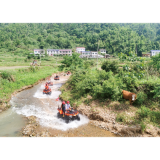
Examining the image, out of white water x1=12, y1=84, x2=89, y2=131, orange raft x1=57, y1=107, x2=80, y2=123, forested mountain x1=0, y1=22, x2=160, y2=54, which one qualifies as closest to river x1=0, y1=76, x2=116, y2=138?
white water x1=12, y1=84, x2=89, y2=131

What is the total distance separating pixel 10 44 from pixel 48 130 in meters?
56.8

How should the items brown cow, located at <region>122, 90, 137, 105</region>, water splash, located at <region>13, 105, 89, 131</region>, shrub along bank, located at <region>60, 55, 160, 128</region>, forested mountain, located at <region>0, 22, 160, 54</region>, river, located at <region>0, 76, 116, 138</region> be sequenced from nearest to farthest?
river, located at <region>0, 76, 116, 138</region> < shrub along bank, located at <region>60, 55, 160, 128</region> < water splash, located at <region>13, 105, 89, 131</region> < brown cow, located at <region>122, 90, 137, 105</region> < forested mountain, located at <region>0, 22, 160, 54</region>

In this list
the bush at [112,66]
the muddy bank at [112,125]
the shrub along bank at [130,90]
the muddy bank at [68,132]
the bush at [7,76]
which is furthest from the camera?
the bush at [7,76]

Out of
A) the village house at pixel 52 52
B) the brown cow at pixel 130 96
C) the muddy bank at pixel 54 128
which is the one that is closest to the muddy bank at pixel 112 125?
the muddy bank at pixel 54 128

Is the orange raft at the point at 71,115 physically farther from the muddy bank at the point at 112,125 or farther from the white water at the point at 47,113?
the muddy bank at the point at 112,125

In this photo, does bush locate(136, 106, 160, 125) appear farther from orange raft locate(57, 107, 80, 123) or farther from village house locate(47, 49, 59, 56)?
village house locate(47, 49, 59, 56)

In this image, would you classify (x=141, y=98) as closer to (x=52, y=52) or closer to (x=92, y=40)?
(x=52, y=52)

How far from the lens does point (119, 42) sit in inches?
2205

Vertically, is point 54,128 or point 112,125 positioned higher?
point 112,125

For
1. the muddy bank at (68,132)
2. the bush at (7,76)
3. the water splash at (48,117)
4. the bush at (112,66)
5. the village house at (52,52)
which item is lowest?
the muddy bank at (68,132)

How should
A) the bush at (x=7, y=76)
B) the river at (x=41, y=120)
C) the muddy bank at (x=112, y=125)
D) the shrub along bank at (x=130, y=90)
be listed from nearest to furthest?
the muddy bank at (x=112, y=125) → the river at (x=41, y=120) → the shrub along bank at (x=130, y=90) → the bush at (x=7, y=76)

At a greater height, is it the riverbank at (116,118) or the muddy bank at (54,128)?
the riverbank at (116,118)

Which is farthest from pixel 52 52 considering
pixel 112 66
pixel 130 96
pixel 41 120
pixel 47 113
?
pixel 130 96

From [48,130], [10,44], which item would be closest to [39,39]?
[10,44]
